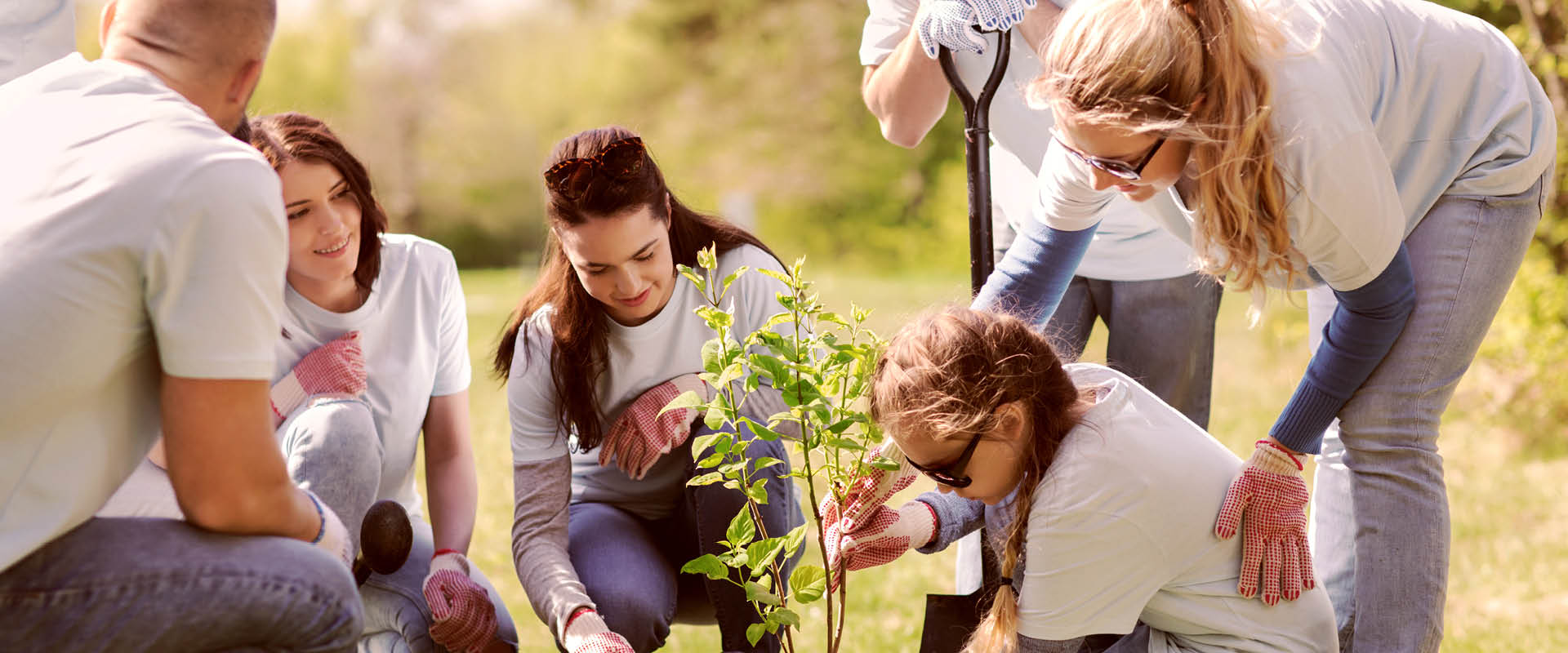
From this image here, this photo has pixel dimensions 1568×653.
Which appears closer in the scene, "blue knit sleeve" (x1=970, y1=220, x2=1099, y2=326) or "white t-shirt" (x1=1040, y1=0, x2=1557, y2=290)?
"white t-shirt" (x1=1040, y1=0, x2=1557, y2=290)

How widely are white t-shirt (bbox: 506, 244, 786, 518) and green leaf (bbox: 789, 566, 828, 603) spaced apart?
67 cm

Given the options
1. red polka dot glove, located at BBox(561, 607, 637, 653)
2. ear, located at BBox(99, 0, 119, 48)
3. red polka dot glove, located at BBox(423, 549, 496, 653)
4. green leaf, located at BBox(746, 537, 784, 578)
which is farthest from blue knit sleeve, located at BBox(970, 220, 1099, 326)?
ear, located at BBox(99, 0, 119, 48)

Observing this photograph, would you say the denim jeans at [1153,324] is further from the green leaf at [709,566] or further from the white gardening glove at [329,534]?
the white gardening glove at [329,534]

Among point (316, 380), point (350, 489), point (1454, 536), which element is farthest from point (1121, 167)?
A: point (1454, 536)

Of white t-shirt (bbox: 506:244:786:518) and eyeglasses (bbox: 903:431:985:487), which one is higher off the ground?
eyeglasses (bbox: 903:431:985:487)

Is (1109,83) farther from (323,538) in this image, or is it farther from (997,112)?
(323,538)

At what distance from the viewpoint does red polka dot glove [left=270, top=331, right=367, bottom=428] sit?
2521 mm

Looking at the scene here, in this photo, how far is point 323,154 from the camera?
2.54 m

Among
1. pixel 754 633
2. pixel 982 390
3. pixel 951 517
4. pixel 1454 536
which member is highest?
pixel 982 390

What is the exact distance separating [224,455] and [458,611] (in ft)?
2.62

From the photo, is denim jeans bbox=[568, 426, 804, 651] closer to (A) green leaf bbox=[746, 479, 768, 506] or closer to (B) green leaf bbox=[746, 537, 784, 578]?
(A) green leaf bbox=[746, 479, 768, 506]

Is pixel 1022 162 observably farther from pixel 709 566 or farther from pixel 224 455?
pixel 224 455

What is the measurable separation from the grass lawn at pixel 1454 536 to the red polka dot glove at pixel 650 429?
36cm

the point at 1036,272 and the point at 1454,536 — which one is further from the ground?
the point at 1036,272
